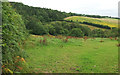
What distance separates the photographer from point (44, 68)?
766 centimetres

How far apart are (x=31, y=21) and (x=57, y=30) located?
1146cm

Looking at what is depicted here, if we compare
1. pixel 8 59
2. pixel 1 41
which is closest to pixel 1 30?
pixel 1 41

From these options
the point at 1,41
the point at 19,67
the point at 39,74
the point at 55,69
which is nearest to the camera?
the point at 1,41

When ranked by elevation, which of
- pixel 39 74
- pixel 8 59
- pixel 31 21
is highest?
pixel 31 21

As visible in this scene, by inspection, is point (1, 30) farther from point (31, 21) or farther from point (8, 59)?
point (31, 21)

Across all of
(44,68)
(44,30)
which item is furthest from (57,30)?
(44,68)

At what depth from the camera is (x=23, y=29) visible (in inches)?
607

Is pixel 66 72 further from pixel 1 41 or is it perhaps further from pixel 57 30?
pixel 57 30

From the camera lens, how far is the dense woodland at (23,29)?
6129 millimetres

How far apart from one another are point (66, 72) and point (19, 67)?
2.48 meters

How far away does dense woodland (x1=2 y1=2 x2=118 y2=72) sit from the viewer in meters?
6.13

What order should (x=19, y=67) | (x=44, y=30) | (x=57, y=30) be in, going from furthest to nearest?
(x=57, y=30) → (x=44, y=30) → (x=19, y=67)

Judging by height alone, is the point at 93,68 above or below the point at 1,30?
below

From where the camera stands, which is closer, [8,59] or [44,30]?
[8,59]
